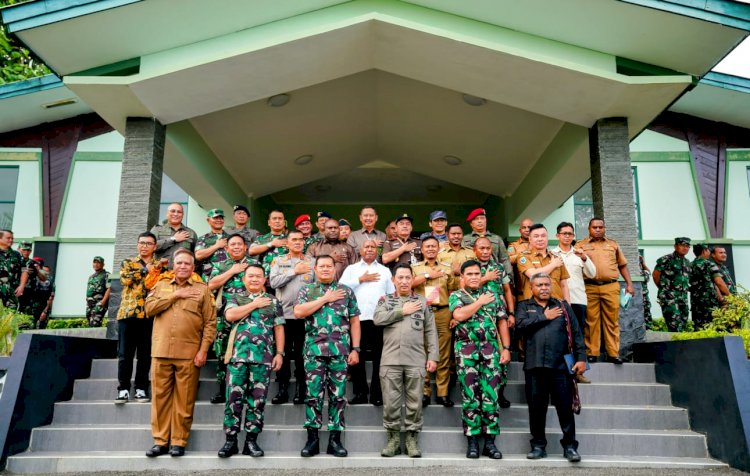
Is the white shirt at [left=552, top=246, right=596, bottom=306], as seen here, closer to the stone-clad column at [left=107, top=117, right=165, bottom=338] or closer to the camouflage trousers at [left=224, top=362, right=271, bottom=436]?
the camouflage trousers at [left=224, top=362, right=271, bottom=436]

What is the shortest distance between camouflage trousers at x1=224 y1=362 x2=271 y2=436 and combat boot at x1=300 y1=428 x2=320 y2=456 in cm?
42

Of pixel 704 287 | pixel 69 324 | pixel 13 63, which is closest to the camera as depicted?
pixel 704 287

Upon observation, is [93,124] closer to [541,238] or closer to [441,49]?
[441,49]

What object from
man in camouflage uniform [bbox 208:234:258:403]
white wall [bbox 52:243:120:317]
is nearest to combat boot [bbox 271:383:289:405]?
man in camouflage uniform [bbox 208:234:258:403]

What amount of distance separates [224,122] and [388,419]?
19.4 feet

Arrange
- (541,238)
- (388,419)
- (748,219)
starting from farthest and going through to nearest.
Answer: (748,219) → (541,238) → (388,419)

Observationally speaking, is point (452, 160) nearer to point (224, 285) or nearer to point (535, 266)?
point (535, 266)

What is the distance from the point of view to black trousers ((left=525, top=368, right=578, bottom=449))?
4941 millimetres

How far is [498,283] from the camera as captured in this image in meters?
5.98

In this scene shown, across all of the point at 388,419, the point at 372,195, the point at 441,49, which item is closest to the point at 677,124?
the point at 372,195

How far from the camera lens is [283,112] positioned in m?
9.40

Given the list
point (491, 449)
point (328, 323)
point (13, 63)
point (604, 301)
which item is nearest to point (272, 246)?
point (328, 323)

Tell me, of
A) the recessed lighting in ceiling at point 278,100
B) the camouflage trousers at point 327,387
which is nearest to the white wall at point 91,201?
the recessed lighting in ceiling at point 278,100

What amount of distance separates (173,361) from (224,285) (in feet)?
3.22
